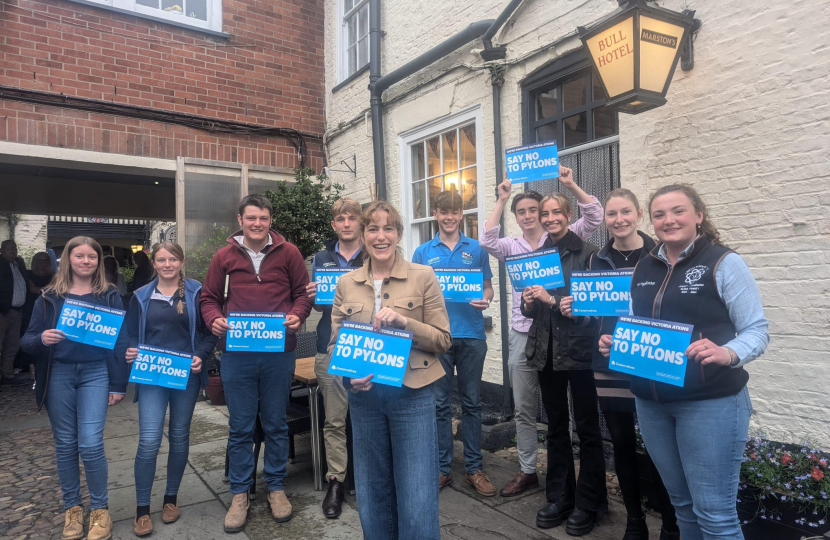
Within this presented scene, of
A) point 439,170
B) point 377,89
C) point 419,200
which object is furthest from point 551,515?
point 377,89

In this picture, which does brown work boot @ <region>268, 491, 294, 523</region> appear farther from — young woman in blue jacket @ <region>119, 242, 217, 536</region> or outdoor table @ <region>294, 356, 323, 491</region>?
young woman in blue jacket @ <region>119, 242, 217, 536</region>

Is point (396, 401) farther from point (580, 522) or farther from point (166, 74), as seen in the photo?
point (166, 74)

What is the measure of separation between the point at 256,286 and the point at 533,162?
200 cm

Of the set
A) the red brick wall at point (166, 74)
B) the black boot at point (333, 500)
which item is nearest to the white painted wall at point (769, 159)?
→ the black boot at point (333, 500)

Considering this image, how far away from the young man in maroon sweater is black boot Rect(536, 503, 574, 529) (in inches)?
63.6

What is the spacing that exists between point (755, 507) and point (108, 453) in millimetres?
5199

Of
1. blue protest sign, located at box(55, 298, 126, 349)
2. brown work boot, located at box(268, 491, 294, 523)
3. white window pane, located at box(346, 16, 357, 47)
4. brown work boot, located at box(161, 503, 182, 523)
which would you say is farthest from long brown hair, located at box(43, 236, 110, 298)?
white window pane, located at box(346, 16, 357, 47)

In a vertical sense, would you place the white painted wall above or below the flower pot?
above

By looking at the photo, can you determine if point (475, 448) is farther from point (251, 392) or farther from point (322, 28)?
point (322, 28)

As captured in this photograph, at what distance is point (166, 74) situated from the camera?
24.0ft

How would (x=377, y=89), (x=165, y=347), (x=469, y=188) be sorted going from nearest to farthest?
(x=165, y=347)
(x=469, y=188)
(x=377, y=89)

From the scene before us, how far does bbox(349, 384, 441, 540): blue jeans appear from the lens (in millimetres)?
2344

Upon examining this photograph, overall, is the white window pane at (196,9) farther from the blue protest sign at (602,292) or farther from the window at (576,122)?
the blue protest sign at (602,292)

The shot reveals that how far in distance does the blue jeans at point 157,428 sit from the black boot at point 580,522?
2.44 metres
